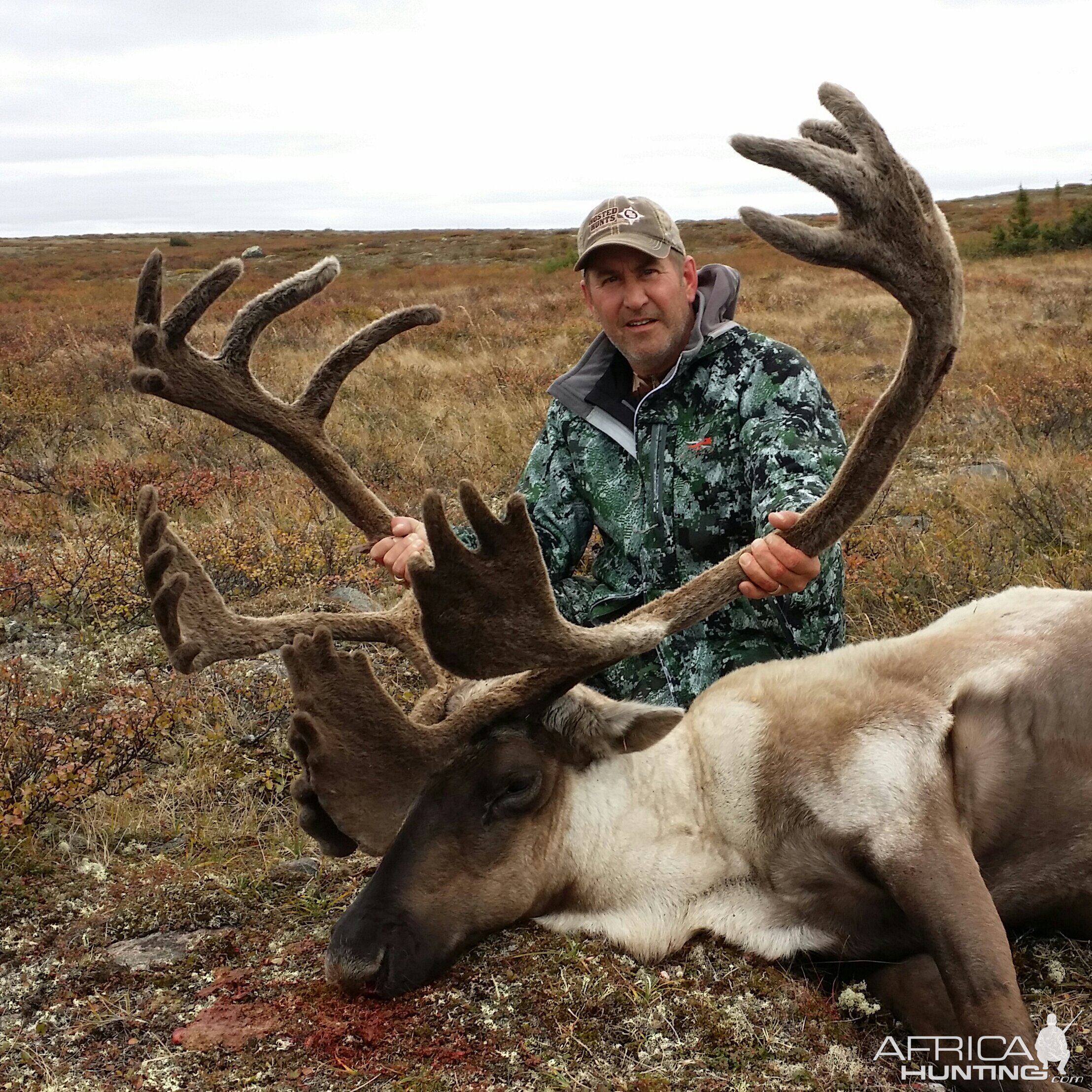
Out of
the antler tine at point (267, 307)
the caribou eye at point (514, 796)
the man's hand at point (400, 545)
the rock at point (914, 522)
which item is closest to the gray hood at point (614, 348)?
the man's hand at point (400, 545)

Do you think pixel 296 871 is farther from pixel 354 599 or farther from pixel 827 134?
pixel 827 134

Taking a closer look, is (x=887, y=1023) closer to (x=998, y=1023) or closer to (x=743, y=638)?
(x=998, y=1023)

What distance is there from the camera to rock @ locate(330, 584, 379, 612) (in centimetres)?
593

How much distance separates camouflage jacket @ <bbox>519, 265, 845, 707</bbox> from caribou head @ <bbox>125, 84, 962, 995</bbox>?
2.76 ft

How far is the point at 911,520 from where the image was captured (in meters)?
7.00

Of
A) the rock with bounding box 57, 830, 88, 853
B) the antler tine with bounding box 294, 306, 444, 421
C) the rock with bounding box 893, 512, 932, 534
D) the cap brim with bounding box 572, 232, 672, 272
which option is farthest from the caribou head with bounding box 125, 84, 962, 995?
the rock with bounding box 893, 512, 932, 534

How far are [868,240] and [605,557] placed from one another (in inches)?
86.2

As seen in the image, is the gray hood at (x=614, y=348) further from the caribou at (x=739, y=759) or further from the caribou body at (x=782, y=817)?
the caribou body at (x=782, y=817)

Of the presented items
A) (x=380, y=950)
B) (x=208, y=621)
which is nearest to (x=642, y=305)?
(x=208, y=621)

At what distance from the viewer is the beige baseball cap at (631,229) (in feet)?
14.0

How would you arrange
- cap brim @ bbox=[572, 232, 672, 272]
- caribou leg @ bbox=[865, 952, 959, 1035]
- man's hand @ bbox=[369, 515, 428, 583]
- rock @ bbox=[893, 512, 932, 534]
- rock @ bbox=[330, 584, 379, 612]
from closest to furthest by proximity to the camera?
caribou leg @ bbox=[865, 952, 959, 1035] < man's hand @ bbox=[369, 515, 428, 583] < cap brim @ bbox=[572, 232, 672, 272] < rock @ bbox=[330, 584, 379, 612] < rock @ bbox=[893, 512, 932, 534]

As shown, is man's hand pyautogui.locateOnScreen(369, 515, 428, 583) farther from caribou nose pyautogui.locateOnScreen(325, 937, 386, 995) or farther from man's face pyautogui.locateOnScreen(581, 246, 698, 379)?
caribou nose pyautogui.locateOnScreen(325, 937, 386, 995)

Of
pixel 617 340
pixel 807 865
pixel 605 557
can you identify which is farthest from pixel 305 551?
pixel 807 865

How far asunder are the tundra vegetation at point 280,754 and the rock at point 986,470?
66 mm
